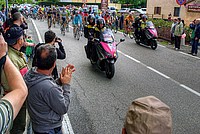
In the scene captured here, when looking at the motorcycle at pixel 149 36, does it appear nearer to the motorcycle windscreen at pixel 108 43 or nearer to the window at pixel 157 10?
the motorcycle windscreen at pixel 108 43

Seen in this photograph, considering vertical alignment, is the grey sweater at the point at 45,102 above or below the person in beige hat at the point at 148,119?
below

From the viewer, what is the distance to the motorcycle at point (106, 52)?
801cm

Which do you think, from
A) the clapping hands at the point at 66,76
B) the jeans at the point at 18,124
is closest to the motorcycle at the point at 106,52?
the jeans at the point at 18,124

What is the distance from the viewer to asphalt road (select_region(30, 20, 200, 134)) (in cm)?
520

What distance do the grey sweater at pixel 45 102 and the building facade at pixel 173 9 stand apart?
83.6 ft

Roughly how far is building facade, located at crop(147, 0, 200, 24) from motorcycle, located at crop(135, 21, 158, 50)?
43.6ft

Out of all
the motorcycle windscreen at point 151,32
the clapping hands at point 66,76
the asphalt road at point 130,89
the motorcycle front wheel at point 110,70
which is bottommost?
the asphalt road at point 130,89

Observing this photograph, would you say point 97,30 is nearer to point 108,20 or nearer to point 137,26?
point 137,26

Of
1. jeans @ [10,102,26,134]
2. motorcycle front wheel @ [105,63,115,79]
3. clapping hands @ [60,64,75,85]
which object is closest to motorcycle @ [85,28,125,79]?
motorcycle front wheel @ [105,63,115,79]

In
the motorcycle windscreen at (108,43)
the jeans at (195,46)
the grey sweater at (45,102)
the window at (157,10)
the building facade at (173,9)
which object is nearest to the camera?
the grey sweater at (45,102)

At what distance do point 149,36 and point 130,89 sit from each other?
24.2 ft

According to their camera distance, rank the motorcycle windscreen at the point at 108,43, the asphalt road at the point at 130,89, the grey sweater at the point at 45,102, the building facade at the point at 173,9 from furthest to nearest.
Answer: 1. the building facade at the point at 173,9
2. the motorcycle windscreen at the point at 108,43
3. the asphalt road at the point at 130,89
4. the grey sweater at the point at 45,102

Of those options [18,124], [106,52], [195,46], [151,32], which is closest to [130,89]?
[106,52]

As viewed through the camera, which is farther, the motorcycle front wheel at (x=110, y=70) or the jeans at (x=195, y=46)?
the jeans at (x=195, y=46)
